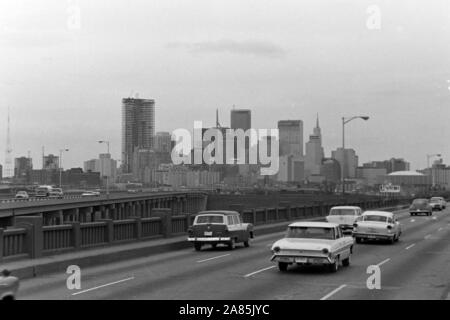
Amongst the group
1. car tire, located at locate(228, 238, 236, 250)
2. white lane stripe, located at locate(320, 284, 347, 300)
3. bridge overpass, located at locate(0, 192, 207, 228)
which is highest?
white lane stripe, located at locate(320, 284, 347, 300)

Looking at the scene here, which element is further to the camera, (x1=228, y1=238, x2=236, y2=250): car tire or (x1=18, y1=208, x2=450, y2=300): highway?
(x1=228, y1=238, x2=236, y2=250): car tire

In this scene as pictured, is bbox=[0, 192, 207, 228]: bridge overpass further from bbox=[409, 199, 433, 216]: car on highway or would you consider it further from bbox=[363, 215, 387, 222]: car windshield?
bbox=[363, 215, 387, 222]: car windshield

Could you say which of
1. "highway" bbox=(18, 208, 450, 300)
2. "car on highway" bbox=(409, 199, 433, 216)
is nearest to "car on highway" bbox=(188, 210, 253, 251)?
"highway" bbox=(18, 208, 450, 300)

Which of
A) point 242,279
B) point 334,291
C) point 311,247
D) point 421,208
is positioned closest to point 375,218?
point 311,247

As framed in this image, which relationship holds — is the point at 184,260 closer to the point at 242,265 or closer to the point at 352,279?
the point at 242,265

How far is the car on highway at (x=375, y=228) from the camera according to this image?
103 feet

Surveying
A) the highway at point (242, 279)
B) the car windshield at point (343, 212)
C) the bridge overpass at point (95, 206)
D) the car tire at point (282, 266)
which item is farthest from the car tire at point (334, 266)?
the bridge overpass at point (95, 206)

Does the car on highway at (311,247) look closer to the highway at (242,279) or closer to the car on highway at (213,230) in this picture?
the highway at (242,279)

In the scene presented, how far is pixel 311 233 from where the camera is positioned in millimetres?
20156

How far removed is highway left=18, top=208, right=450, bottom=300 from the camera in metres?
15.3

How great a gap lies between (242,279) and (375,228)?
14403mm

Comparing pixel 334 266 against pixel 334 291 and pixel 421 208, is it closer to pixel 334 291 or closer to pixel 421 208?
pixel 334 291

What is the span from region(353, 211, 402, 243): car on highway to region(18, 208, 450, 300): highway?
4.21 meters
